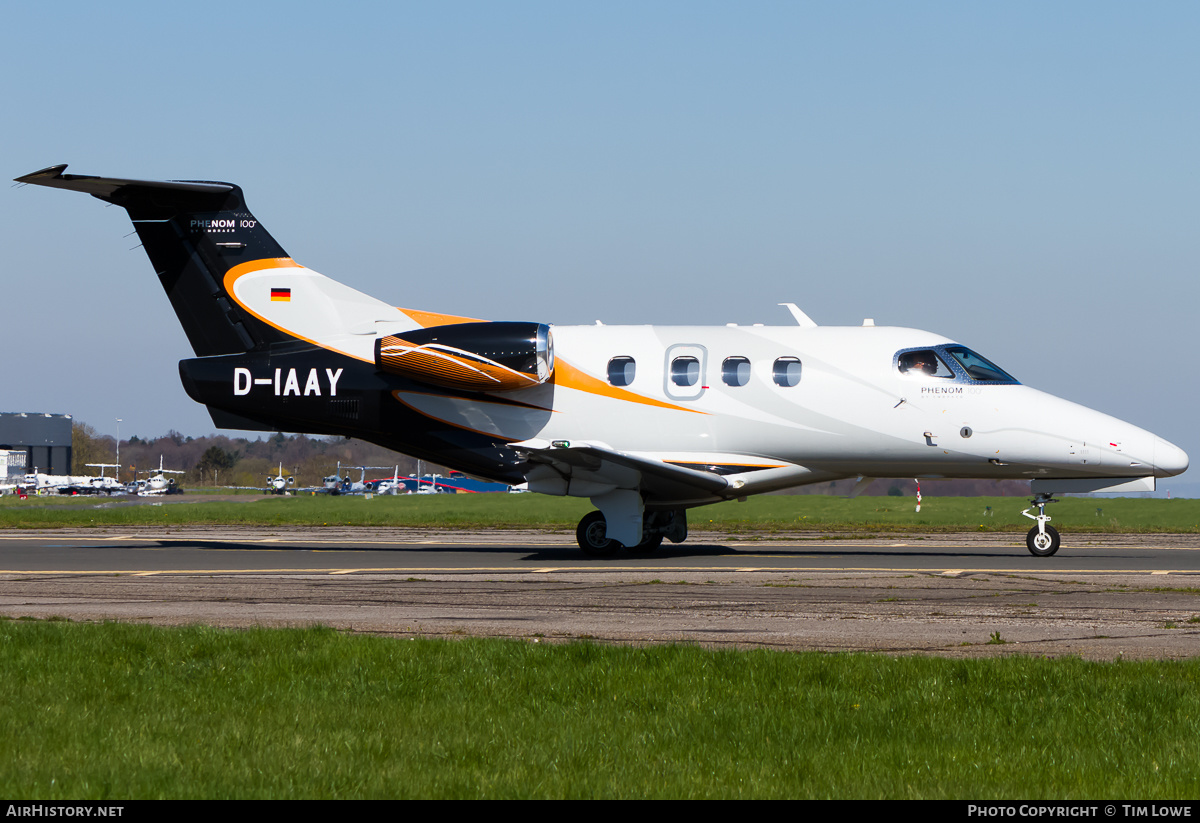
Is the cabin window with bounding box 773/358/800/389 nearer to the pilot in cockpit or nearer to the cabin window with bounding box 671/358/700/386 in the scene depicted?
the cabin window with bounding box 671/358/700/386

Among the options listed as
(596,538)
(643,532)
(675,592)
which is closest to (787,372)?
(643,532)

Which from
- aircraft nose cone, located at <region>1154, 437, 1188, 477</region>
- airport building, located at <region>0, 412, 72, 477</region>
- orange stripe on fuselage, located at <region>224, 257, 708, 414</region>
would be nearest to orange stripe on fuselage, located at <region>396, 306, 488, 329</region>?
orange stripe on fuselage, located at <region>224, 257, 708, 414</region>

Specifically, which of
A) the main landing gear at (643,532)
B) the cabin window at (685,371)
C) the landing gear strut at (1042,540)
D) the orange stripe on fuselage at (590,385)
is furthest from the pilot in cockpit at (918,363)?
the main landing gear at (643,532)

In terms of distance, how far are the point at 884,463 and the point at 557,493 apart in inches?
232

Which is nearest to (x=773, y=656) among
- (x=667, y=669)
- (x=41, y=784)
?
(x=667, y=669)

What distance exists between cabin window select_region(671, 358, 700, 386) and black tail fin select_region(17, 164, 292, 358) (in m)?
7.41

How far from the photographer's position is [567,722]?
6.62m

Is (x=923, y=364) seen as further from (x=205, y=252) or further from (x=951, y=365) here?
(x=205, y=252)

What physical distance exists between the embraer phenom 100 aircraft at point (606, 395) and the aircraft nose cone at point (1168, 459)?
38 millimetres

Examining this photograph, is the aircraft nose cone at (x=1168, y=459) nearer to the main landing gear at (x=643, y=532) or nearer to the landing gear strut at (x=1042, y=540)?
the landing gear strut at (x=1042, y=540)

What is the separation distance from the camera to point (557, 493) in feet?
65.2
